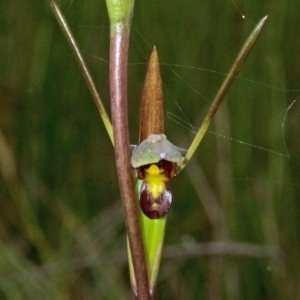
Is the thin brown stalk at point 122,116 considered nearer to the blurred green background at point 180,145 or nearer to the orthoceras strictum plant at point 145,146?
the orthoceras strictum plant at point 145,146

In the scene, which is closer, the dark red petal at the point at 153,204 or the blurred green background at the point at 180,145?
the dark red petal at the point at 153,204

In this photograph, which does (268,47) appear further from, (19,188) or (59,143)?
(19,188)

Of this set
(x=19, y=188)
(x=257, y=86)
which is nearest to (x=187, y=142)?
(x=257, y=86)

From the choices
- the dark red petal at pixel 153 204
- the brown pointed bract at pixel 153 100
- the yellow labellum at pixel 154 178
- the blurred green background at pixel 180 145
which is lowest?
the blurred green background at pixel 180 145

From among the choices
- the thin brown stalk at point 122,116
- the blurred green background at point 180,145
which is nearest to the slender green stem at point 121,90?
the thin brown stalk at point 122,116

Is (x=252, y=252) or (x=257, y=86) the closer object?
(x=252, y=252)

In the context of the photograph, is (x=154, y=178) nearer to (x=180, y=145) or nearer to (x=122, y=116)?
(x=122, y=116)
